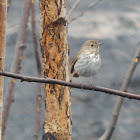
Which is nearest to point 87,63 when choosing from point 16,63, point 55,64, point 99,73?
point 55,64

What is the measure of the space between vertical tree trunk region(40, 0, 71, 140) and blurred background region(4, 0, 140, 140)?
328 cm

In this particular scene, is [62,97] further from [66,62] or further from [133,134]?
[133,134]

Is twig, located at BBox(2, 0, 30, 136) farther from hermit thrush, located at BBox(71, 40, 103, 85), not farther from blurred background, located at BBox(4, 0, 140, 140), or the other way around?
blurred background, located at BBox(4, 0, 140, 140)

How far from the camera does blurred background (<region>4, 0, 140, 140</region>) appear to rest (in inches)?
276

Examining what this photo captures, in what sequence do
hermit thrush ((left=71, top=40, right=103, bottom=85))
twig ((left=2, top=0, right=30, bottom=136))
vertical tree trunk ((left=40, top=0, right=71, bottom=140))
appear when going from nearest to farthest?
vertical tree trunk ((left=40, top=0, right=71, bottom=140))
hermit thrush ((left=71, top=40, right=103, bottom=85))
twig ((left=2, top=0, right=30, bottom=136))

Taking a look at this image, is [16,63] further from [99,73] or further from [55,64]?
[99,73]

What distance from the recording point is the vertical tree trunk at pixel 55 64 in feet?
10.1

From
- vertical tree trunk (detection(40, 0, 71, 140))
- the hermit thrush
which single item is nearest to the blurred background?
the hermit thrush

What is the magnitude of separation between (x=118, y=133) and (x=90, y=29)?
219cm

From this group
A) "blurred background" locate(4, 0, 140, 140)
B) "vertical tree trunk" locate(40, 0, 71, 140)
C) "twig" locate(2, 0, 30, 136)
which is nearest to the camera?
"vertical tree trunk" locate(40, 0, 71, 140)

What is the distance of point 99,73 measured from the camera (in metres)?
7.64

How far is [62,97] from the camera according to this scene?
3.13 m

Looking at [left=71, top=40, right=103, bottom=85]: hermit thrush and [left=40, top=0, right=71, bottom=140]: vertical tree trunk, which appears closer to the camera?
[left=40, top=0, right=71, bottom=140]: vertical tree trunk

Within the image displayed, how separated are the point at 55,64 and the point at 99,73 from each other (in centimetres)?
457
